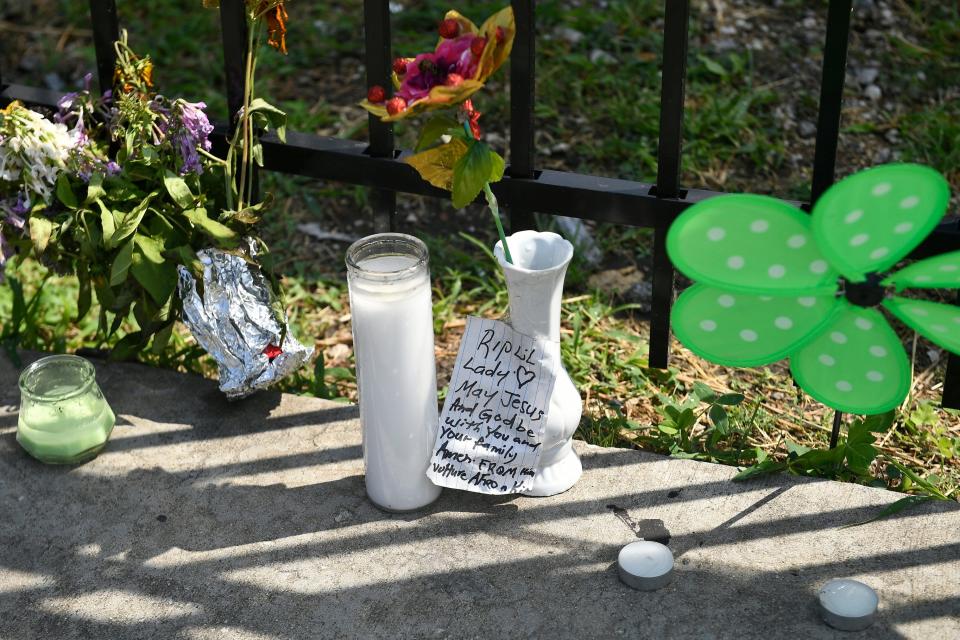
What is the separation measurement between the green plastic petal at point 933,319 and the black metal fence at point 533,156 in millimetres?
271

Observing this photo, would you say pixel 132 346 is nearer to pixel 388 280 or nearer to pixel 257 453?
pixel 257 453

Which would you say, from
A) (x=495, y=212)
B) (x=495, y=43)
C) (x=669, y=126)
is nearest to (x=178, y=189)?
(x=495, y=212)

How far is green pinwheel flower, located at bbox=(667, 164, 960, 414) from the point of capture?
1.95 m

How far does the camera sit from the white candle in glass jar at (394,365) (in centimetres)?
212

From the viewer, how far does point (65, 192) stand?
8.10 feet

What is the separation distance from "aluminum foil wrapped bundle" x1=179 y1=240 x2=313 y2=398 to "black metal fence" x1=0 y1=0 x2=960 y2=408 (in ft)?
0.98

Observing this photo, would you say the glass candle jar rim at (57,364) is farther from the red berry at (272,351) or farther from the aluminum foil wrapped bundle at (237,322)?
the red berry at (272,351)

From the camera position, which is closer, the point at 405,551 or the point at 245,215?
the point at 405,551

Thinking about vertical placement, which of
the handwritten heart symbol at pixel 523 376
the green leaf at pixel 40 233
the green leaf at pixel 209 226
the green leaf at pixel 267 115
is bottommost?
the handwritten heart symbol at pixel 523 376

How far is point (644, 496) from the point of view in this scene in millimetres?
2334

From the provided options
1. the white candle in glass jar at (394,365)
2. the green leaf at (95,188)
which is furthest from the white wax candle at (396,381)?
the green leaf at (95,188)

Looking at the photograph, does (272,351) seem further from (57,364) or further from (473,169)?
(473,169)

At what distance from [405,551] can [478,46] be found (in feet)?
3.02

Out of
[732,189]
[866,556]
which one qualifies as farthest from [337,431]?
[732,189]
